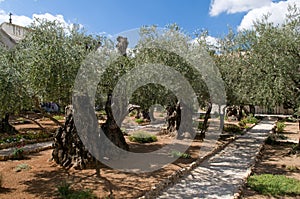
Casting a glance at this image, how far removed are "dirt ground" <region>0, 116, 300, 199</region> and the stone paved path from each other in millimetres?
594

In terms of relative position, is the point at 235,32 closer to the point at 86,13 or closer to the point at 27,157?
the point at 86,13

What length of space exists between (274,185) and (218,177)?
202 centimetres

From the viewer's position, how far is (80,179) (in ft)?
29.8

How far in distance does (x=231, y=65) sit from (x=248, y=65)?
2601mm

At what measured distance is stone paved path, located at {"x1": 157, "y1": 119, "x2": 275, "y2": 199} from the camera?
831cm

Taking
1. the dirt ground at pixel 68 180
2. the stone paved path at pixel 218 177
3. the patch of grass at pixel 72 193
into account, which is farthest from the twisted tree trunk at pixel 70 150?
the stone paved path at pixel 218 177

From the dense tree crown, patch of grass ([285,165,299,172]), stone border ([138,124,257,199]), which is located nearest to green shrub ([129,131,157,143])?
the dense tree crown

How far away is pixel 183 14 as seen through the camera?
15.3 meters

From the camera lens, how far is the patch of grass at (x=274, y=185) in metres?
8.24

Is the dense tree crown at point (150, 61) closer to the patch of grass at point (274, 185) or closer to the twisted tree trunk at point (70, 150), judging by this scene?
the twisted tree trunk at point (70, 150)

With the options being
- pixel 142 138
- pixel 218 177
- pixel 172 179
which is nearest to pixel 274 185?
pixel 218 177

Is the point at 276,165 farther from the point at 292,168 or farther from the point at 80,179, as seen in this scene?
the point at 80,179

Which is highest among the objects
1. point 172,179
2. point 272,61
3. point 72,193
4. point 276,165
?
point 272,61

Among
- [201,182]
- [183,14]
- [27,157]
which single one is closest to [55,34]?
Answer: [27,157]
